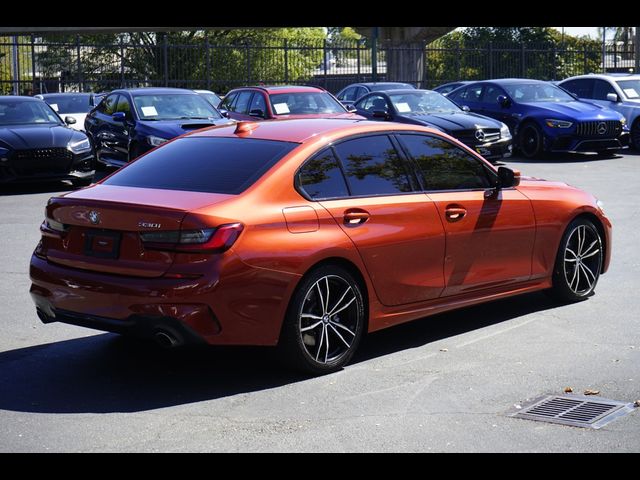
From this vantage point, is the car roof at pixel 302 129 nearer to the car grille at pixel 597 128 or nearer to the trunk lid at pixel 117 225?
the trunk lid at pixel 117 225

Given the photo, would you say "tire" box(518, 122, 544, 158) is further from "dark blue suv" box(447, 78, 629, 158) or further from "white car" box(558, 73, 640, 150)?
"white car" box(558, 73, 640, 150)

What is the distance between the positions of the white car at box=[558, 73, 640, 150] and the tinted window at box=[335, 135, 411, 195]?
17.8m

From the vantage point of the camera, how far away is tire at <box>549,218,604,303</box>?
27.7 feet

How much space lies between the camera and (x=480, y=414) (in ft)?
18.9

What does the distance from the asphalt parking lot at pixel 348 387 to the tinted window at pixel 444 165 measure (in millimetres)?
1051

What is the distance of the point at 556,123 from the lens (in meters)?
22.1

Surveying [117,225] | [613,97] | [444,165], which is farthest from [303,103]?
[117,225]

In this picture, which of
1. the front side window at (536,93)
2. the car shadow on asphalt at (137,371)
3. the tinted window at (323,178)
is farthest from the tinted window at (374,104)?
the tinted window at (323,178)

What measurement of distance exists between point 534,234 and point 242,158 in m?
2.45

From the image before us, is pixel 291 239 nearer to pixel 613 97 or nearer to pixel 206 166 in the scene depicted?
pixel 206 166

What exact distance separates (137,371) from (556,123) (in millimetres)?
16745

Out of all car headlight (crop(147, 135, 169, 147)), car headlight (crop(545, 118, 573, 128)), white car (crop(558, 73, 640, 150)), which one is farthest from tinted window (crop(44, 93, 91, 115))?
white car (crop(558, 73, 640, 150))

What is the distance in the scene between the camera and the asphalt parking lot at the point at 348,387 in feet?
17.5
